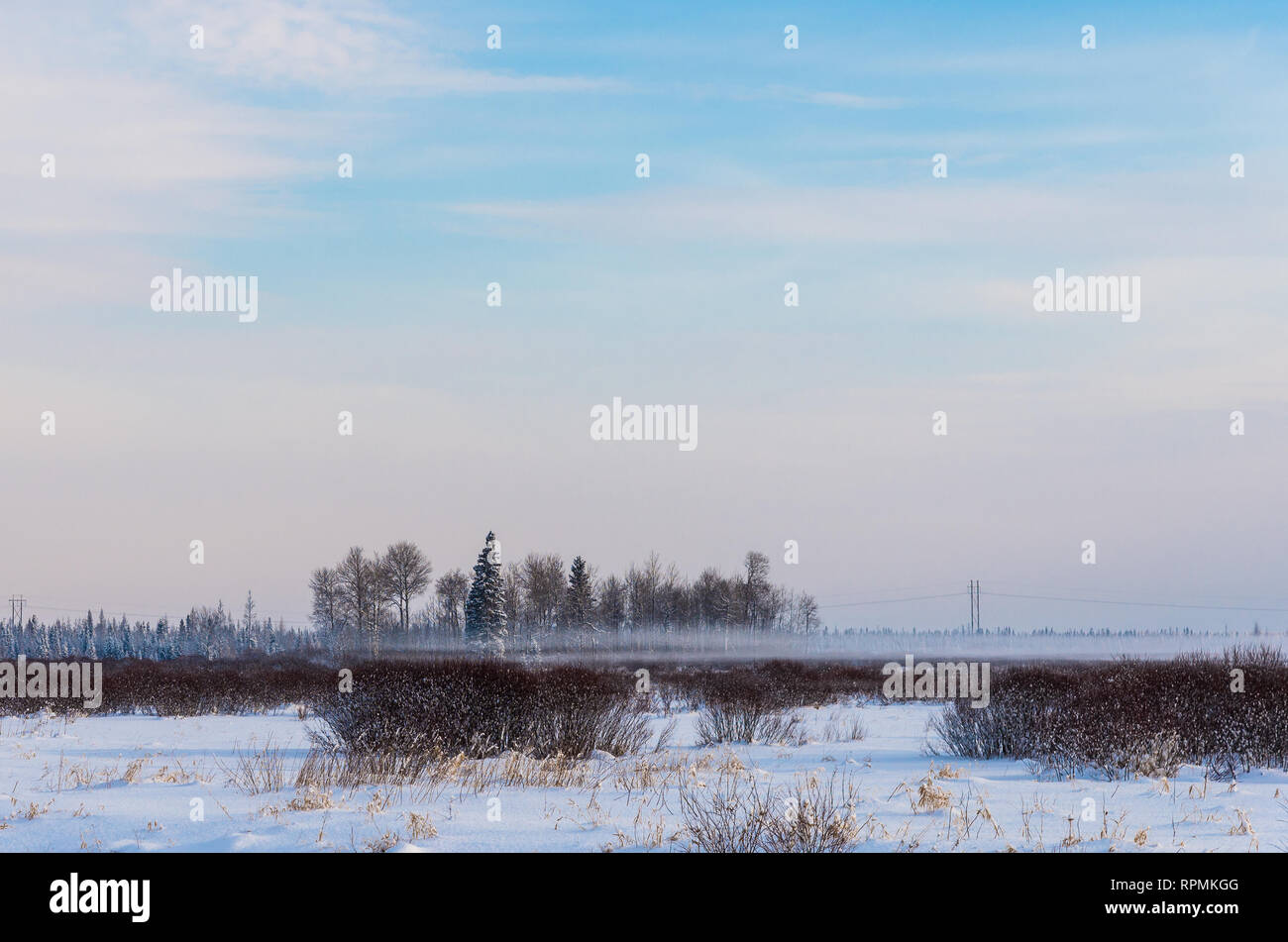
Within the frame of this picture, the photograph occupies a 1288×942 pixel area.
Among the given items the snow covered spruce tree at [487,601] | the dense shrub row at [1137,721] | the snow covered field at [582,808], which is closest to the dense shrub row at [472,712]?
the snow covered field at [582,808]

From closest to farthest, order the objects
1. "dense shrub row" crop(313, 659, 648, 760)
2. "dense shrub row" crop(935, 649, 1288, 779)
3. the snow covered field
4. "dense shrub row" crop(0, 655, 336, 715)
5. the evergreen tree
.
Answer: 1. the snow covered field
2. "dense shrub row" crop(313, 659, 648, 760)
3. "dense shrub row" crop(935, 649, 1288, 779)
4. "dense shrub row" crop(0, 655, 336, 715)
5. the evergreen tree

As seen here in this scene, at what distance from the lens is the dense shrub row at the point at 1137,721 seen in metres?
13.3

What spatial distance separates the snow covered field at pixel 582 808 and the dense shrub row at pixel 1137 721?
A: 1.73ft

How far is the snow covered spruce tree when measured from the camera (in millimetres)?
53094

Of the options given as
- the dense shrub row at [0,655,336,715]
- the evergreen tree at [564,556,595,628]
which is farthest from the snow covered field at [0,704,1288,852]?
the evergreen tree at [564,556,595,628]

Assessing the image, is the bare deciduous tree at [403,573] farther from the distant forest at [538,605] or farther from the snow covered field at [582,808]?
the snow covered field at [582,808]

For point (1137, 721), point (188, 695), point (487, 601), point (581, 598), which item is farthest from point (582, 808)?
point (581, 598)

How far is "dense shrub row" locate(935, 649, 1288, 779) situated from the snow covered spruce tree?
38774 millimetres

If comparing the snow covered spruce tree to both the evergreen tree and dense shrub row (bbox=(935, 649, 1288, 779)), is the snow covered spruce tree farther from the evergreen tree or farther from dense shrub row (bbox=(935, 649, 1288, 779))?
dense shrub row (bbox=(935, 649, 1288, 779))

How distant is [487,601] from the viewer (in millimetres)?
53500
